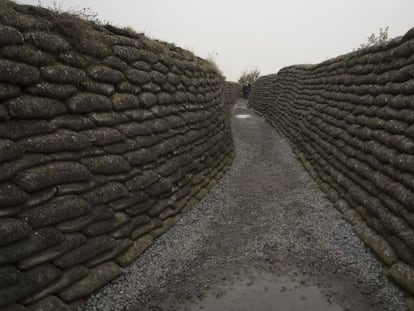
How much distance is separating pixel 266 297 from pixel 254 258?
81cm

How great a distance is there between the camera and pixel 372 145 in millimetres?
5148

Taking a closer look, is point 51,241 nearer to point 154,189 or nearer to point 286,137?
→ point 154,189

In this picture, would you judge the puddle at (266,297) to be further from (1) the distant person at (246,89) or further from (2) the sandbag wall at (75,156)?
(1) the distant person at (246,89)

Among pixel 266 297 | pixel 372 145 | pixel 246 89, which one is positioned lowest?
pixel 266 297

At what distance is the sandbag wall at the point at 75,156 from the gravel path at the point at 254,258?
31cm

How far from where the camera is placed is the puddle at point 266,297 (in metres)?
3.56

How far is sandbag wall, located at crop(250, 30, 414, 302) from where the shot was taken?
399 cm

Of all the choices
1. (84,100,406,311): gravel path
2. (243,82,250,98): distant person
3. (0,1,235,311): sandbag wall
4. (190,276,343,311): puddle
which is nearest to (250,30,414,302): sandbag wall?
(84,100,406,311): gravel path

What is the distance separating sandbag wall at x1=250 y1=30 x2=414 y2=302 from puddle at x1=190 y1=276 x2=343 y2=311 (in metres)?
0.94

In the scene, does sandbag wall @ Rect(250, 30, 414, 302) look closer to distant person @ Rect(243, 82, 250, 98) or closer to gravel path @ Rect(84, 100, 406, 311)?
gravel path @ Rect(84, 100, 406, 311)

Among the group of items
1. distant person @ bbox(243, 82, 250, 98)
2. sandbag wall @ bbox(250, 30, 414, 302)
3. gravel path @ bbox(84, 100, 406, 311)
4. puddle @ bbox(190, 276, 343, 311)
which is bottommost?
puddle @ bbox(190, 276, 343, 311)

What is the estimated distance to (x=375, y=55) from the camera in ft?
18.8

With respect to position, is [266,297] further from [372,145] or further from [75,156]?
[372,145]

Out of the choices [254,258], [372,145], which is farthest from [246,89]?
[254,258]
